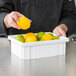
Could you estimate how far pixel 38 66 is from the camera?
4.27 feet

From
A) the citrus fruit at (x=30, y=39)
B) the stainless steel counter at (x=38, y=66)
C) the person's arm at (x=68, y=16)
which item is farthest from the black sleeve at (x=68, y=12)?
the citrus fruit at (x=30, y=39)

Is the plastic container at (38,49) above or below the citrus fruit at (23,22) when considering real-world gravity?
below

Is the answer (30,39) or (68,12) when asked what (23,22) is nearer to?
(30,39)

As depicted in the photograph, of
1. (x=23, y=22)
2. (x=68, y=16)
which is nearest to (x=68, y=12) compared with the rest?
(x=68, y=16)

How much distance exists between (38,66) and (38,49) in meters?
0.16

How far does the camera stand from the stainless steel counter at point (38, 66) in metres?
1.18

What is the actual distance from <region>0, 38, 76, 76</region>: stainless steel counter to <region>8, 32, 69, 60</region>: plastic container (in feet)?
0.12

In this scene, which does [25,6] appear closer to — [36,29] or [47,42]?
[36,29]

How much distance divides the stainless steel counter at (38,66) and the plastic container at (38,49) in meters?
0.04

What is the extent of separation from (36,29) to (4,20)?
28.2 inches

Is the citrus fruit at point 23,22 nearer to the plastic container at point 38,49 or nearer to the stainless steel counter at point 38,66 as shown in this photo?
the plastic container at point 38,49

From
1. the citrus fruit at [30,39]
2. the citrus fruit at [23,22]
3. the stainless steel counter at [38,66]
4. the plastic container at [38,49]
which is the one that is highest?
the citrus fruit at [23,22]

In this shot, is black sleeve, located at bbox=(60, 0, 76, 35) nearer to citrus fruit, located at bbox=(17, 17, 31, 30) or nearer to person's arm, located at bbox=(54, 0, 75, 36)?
person's arm, located at bbox=(54, 0, 75, 36)

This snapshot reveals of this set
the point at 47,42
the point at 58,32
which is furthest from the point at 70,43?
the point at 47,42
